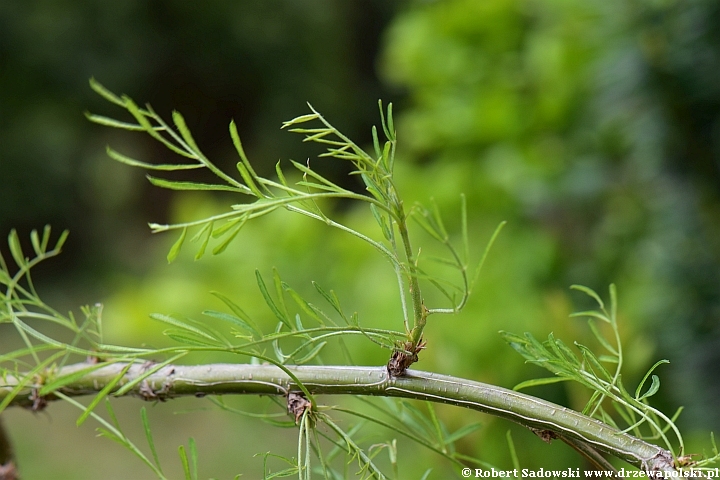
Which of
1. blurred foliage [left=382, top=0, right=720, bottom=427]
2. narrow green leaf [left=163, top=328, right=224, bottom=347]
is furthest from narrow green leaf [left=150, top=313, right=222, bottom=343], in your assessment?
blurred foliage [left=382, top=0, right=720, bottom=427]

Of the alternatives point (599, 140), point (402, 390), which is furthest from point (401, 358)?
point (599, 140)

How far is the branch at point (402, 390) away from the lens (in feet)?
0.46

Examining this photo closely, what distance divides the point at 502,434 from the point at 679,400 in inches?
6.0

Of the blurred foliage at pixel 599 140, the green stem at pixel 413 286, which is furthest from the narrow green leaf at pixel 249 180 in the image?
the blurred foliage at pixel 599 140

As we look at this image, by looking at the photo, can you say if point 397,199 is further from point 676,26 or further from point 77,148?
point 77,148

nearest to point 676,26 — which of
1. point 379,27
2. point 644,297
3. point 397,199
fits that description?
point 644,297

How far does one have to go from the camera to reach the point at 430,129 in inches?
33.7

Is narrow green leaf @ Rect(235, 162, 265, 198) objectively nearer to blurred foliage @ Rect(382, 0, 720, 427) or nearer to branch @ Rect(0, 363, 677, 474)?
branch @ Rect(0, 363, 677, 474)

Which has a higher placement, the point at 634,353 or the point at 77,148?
the point at 634,353

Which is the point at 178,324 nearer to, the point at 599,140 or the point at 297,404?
the point at 297,404

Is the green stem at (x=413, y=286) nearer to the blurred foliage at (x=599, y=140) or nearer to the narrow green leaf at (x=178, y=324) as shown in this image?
the narrow green leaf at (x=178, y=324)

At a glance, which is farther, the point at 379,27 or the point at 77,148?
the point at 379,27

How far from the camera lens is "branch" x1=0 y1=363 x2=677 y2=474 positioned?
140 mm

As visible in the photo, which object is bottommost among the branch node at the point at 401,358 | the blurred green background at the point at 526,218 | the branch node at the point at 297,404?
the blurred green background at the point at 526,218
